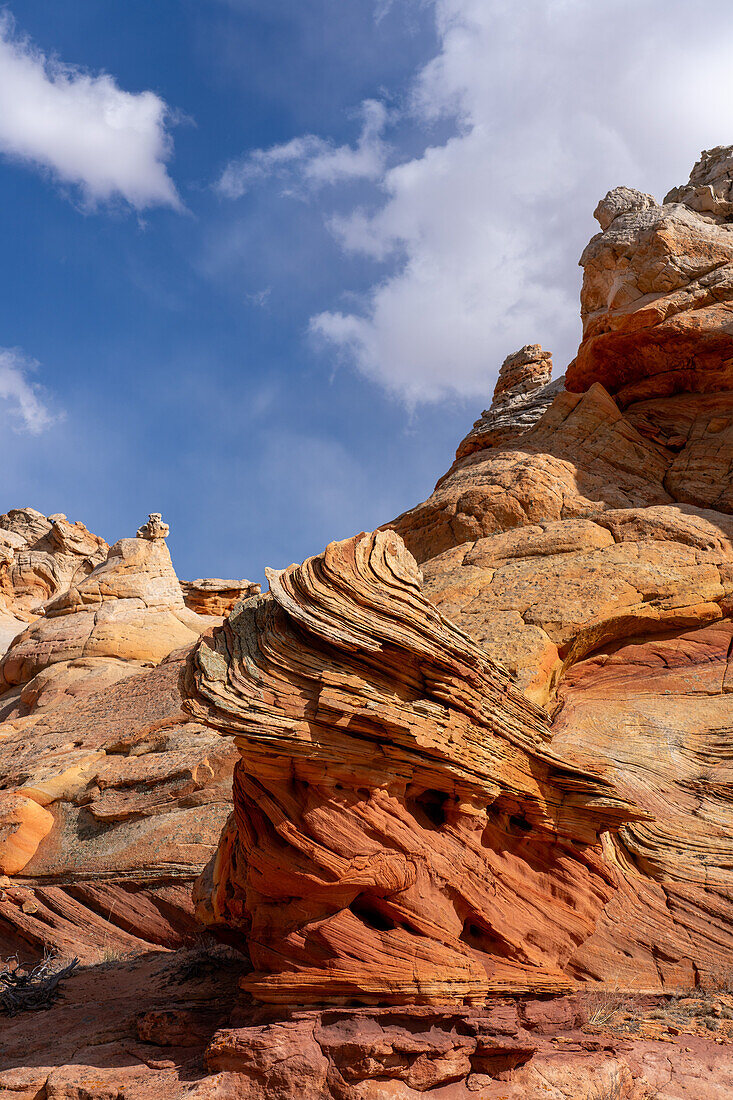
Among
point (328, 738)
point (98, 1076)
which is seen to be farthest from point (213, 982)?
point (328, 738)

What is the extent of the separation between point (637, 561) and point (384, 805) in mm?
7313

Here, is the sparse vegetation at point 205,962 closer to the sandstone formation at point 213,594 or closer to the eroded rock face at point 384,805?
the eroded rock face at point 384,805

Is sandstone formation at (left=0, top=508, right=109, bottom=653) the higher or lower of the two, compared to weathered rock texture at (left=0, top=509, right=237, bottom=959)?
higher

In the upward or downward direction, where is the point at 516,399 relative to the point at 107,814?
upward

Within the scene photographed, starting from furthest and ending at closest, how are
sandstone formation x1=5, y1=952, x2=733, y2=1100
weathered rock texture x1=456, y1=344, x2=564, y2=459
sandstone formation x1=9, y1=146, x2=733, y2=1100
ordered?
weathered rock texture x1=456, y1=344, x2=564, y2=459, sandstone formation x1=9, y1=146, x2=733, y2=1100, sandstone formation x1=5, y1=952, x2=733, y2=1100

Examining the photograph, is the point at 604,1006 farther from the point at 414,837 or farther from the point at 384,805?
the point at 384,805

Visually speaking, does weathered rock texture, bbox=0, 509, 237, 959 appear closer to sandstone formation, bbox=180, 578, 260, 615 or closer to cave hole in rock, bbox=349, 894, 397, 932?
cave hole in rock, bbox=349, 894, 397, 932

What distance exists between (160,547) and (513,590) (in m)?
17.2

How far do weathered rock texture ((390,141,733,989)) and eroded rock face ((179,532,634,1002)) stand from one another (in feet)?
3.88

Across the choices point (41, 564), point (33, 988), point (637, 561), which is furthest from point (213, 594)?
point (33, 988)

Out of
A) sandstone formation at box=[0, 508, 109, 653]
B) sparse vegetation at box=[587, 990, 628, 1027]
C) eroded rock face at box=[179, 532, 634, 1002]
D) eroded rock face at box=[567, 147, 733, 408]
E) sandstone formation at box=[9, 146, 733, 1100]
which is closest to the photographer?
sandstone formation at box=[9, 146, 733, 1100]

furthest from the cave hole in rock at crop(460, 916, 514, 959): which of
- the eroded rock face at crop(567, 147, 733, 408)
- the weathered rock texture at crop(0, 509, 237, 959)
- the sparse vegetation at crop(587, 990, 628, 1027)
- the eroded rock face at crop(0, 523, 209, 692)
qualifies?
the eroded rock face at crop(567, 147, 733, 408)

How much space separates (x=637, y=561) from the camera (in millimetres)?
11852

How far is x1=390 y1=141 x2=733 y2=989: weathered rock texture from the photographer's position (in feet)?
26.8
